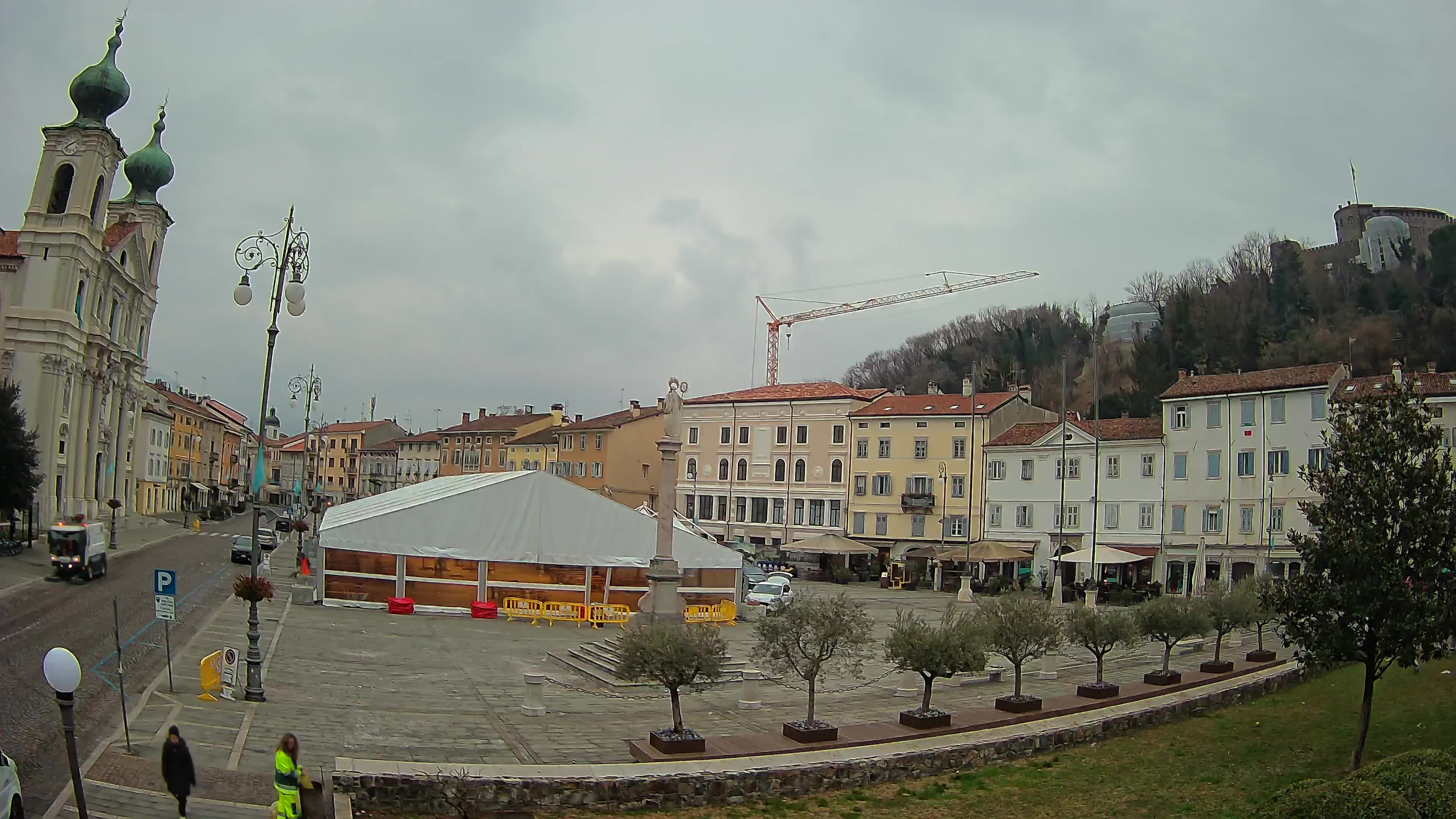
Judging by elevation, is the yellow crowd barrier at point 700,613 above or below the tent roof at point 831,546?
below

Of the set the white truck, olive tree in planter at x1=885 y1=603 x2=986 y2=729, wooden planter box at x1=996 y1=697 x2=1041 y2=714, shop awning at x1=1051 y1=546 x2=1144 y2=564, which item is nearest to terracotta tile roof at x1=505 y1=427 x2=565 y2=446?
shop awning at x1=1051 y1=546 x2=1144 y2=564

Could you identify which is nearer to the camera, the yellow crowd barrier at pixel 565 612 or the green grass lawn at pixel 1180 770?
the green grass lawn at pixel 1180 770

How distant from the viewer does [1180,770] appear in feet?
52.3

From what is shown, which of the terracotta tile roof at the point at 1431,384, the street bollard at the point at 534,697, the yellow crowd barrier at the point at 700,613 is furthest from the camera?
the terracotta tile roof at the point at 1431,384

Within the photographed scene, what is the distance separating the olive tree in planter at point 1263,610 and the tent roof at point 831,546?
2632cm

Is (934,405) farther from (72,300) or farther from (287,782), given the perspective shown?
(287,782)

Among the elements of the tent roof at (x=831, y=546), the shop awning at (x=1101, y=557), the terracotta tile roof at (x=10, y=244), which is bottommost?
the tent roof at (x=831, y=546)

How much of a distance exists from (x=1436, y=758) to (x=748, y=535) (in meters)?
59.1

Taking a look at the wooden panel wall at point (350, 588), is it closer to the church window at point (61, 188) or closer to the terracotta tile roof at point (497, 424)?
the church window at point (61, 188)

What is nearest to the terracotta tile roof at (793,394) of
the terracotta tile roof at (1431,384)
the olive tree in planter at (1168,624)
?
the terracotta tile roof at (1431,384)

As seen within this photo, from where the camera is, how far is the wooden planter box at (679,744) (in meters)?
15.1

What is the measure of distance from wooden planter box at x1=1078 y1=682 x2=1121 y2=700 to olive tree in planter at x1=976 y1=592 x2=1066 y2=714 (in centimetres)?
151

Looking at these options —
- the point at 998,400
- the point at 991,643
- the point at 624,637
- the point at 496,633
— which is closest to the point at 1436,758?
the point at 991,643

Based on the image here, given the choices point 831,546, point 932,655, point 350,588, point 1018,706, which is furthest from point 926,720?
point 831,546
